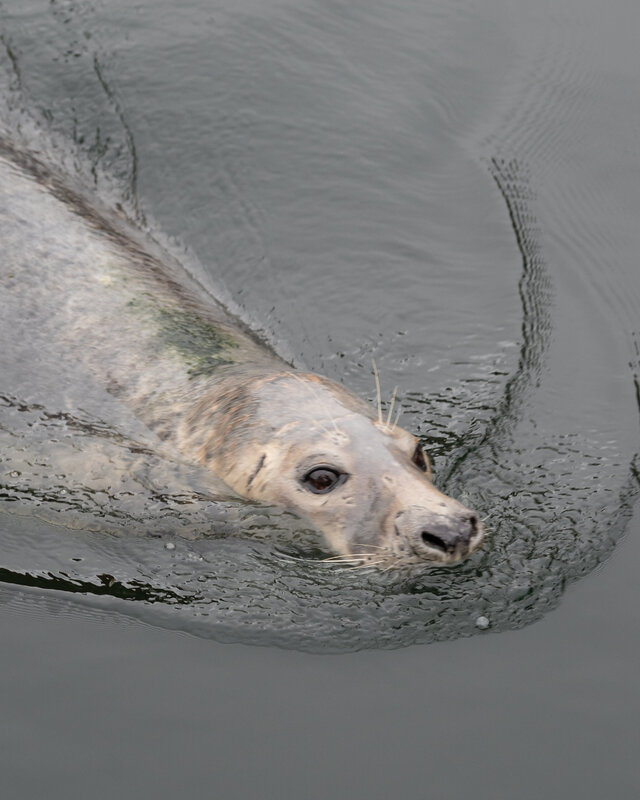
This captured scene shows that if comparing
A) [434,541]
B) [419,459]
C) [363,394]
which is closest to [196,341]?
[363,394]

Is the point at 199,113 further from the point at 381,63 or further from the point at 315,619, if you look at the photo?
the point at 315,619

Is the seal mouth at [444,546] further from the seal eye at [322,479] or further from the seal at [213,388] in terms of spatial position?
the seal eye at [322,479]

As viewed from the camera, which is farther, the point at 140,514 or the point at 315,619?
the point at 140,514

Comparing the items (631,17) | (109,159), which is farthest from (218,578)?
(631,17)

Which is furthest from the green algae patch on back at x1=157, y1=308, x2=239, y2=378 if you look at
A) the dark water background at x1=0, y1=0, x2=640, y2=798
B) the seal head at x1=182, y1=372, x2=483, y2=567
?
the dark water background at x1=0, y1=0, x2=640, y2=798

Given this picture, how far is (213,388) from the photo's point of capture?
6.34 metres

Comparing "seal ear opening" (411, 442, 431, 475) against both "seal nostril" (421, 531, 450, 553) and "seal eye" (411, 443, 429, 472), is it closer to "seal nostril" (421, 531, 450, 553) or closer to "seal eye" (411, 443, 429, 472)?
"seal eye" (411, 443, 429, 472)

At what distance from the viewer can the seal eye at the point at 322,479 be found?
5.69m

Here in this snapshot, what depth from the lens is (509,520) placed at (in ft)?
20.0

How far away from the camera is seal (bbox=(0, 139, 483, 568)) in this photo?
5551 mm

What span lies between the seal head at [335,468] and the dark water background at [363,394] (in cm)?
20

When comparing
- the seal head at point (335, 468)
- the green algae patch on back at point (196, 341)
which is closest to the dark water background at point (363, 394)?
the seal head at point (335, 468)

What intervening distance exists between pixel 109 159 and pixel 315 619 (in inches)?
172

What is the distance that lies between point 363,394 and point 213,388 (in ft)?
3.30
